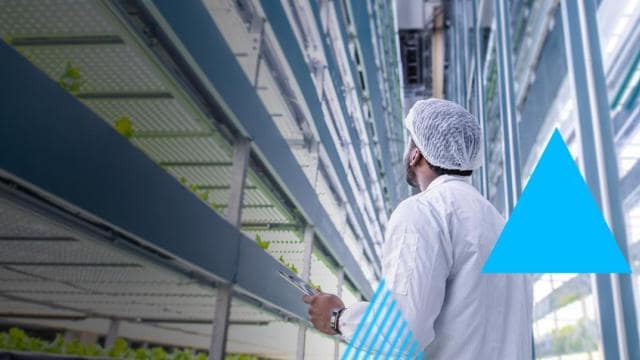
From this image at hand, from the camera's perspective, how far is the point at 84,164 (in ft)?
5.78

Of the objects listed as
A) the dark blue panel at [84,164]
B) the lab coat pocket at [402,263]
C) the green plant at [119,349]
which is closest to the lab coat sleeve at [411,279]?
A: the lab coat pocket at [402,263]

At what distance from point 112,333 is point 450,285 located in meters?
1.75

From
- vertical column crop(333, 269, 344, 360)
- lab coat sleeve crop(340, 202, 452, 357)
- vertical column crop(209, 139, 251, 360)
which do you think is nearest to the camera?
lab coat sleeve crop(340, 202, 452, 357)

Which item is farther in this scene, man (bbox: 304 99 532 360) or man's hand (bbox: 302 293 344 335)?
man's hand (bbox: 302 293 344 335)

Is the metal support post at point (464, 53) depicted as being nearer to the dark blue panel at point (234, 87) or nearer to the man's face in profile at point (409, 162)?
the dark blue panel at point (234, 87)

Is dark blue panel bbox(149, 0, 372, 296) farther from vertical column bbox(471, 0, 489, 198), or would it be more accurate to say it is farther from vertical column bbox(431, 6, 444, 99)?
vertical column bbox(431, 6, 444, 99)

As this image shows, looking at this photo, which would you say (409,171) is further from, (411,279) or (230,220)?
(230,220)

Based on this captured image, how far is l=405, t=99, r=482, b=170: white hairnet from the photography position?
74.3 inches

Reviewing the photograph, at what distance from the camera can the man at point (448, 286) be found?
1.54 m

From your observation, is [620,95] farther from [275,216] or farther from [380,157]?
[380,157]

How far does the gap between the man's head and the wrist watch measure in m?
0.53

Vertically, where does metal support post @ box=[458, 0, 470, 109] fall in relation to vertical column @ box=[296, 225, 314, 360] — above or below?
above

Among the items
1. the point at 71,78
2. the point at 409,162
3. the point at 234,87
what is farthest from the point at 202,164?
the point at 409,162

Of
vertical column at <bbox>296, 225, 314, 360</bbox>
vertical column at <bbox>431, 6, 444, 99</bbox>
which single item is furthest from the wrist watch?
vertical column at <bbox>431, 6, 444, 99</bbox>
